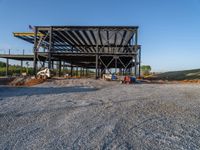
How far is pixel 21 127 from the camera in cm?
405

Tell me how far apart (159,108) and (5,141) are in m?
4.34

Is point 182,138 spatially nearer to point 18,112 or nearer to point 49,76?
point 18,112

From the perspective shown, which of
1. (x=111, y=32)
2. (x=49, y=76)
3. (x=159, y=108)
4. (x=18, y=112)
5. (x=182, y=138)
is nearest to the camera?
(x=182, y=138)

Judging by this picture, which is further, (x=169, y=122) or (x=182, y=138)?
(x=169, y=122)

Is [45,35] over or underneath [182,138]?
over

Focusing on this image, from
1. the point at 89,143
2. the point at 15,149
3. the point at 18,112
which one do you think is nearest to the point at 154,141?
the point at 89,143

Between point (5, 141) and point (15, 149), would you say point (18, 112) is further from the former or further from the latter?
point (15, 149)

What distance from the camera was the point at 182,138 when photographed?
139 inches

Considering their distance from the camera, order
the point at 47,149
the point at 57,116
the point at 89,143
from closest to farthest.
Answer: the point at 47,149, the point at 89,143, the point at 57,116

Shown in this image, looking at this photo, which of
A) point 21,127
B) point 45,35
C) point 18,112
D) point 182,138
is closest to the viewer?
point 182,138

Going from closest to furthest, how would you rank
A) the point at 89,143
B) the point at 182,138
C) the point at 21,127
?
the point at 89,143 < the point at 182,138 < the point at 21,127

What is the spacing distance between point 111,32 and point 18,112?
15.7 metres

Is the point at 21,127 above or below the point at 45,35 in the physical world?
below

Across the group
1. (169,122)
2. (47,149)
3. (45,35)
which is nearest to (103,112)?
(169,122)
